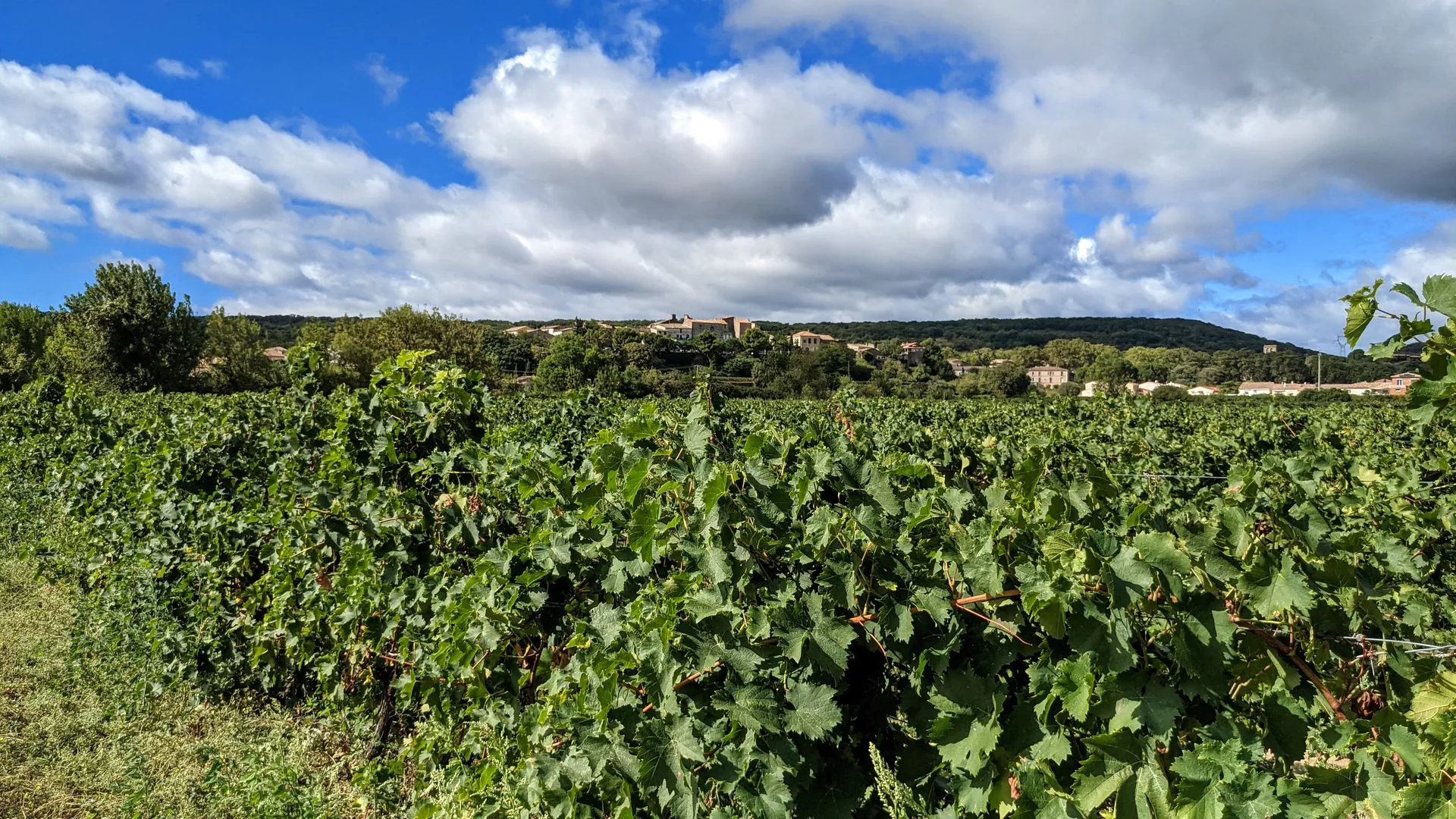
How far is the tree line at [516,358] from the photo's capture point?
3681cm

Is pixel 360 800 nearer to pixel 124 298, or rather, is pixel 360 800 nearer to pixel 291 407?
pixel 291 407

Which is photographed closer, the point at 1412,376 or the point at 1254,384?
the point at 1412,376

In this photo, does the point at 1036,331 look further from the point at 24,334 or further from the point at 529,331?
the point at 24,334

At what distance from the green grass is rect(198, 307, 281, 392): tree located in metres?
46.6

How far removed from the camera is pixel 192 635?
4.46 meters

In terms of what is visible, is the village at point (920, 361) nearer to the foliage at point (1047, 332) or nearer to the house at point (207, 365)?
the house at point (207, 365)

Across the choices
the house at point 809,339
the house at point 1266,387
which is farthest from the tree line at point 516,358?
the house at point 809,339

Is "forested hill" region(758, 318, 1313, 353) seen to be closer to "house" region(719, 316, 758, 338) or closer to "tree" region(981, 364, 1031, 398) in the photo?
"house" region(719, 316, 758, 338)

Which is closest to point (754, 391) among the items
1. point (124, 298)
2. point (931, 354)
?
point (931, 354)

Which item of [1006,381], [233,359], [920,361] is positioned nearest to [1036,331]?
[920,361]

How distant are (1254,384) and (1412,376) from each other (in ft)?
296

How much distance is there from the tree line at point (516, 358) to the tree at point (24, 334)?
15cm

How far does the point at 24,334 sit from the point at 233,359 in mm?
16904

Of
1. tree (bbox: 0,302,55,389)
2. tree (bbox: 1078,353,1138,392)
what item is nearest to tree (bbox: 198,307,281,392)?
tree (bbox: 0,302,55,389)
